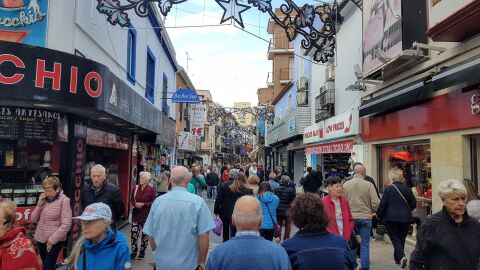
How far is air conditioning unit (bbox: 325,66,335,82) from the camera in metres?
16.4

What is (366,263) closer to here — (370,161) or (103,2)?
(370,161)

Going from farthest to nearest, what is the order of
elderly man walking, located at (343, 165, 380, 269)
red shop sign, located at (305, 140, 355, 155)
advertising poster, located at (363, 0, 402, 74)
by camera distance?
red shop sign, located at (305, 140, 355, 155) < advertising poster, located at (363, 0, 402, 74) < elderly man walking, located at (343, 165, 380, 269)

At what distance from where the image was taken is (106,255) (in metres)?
3.22

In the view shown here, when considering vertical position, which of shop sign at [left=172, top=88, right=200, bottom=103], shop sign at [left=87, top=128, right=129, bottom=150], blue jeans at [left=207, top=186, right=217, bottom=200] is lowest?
blue jeans at [left=207, top=186, right=217, bottom=200]

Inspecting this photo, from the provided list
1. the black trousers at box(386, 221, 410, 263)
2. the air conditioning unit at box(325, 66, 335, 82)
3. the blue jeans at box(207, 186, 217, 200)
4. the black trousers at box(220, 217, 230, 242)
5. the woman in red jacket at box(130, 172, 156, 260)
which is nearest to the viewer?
the black trousers at box(386, 221, 410, 263)

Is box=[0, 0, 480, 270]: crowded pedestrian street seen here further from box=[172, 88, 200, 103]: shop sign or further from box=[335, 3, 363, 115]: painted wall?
box=[172, 88, 200, 103]: shop sign

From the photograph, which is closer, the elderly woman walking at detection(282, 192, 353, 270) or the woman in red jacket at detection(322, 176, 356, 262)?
the elderly woman walking at detection(282, 192, 353, 270)

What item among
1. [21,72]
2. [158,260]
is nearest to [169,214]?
[158,260]

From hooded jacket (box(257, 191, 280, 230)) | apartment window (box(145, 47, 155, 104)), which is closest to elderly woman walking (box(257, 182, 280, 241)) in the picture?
hooded jacket (box(257, 191, 280, 230))

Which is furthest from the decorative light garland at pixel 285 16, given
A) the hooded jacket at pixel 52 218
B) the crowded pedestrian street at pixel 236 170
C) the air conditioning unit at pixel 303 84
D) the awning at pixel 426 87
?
the air conditioning unit at pixel 303 84

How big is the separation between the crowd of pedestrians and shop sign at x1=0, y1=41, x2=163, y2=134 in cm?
140

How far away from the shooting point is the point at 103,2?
8.46 meters

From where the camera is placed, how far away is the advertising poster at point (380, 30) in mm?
9500

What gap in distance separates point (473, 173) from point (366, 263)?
7.93ft
